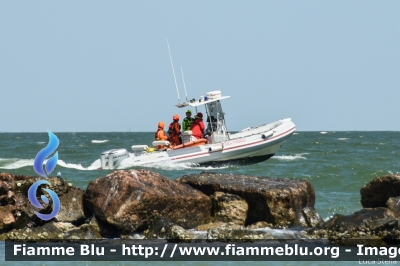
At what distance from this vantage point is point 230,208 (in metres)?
10.7

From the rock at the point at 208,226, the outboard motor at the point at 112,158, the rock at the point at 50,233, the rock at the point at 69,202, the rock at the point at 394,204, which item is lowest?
the rock at the point at 394,204

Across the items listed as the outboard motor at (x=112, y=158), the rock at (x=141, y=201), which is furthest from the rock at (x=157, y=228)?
the outboard motor at (x=112, y=158)

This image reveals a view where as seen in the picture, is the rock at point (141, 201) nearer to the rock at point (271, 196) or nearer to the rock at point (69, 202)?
the rock at point (69, 202)

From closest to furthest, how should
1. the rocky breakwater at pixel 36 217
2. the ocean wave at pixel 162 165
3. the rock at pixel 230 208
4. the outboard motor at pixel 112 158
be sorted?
the rocky breakwater at pixel 36 217
the rock at pixel 230 208
the ocean wave at pixel 162 165
the outboard motor at pixel 112 158

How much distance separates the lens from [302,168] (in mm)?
22344

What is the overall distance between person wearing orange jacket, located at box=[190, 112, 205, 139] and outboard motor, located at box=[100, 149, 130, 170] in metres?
1.95

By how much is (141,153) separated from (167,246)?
480 inches

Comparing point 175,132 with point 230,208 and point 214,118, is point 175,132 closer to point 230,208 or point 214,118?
point 214,118

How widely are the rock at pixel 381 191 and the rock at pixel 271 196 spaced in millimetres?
851

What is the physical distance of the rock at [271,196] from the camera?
34.9ft

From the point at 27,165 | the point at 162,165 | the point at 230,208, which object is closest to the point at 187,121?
the point at 162,165

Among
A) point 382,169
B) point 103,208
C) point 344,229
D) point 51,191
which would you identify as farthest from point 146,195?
point 382,169

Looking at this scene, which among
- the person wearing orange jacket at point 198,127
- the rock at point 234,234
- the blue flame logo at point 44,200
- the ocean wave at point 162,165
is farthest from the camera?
the ocean wave at point 162,165

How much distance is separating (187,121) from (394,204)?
10.9 metres
